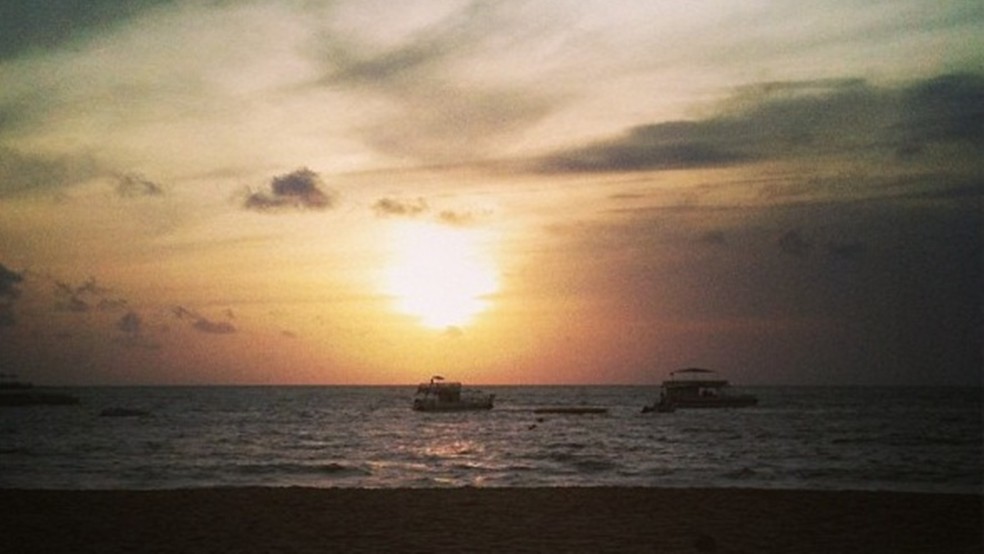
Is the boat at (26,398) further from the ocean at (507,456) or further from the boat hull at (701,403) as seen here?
the boat hull at (701,403)

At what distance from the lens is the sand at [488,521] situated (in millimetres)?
15031

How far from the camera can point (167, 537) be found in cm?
1602

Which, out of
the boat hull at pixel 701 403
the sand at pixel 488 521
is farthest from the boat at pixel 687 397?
the sand at pixel 488 521

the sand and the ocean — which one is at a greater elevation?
the sand

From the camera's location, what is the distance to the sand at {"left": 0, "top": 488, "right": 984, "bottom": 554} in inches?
592

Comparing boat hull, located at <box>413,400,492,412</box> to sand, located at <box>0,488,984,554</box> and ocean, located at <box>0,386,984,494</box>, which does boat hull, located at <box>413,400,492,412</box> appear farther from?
sand, located at <box>0,488,984,554</box>

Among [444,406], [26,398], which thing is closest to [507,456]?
[444,406]

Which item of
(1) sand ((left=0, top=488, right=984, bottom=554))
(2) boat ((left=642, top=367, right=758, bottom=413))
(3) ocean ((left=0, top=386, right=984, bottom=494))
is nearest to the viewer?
(1) sand ((left=0, top=488, right=984, bottom=554))

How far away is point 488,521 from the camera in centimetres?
1762

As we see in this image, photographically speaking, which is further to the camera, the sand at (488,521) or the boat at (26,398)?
the boat at (26,398)

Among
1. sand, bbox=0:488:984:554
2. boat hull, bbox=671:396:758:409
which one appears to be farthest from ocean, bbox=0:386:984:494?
boat hull, bbox=671:396:758:409

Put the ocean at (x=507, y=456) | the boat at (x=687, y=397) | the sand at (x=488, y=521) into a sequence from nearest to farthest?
the sand at (x=488, y=521), the ocean at (x=507, y=456), the boat at (x=687, y=397)

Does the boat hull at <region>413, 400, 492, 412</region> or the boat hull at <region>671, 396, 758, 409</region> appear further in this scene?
the boat hull at <region>413, 400, 492, 412</region>

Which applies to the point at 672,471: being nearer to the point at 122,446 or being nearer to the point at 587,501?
the point at 587,501
